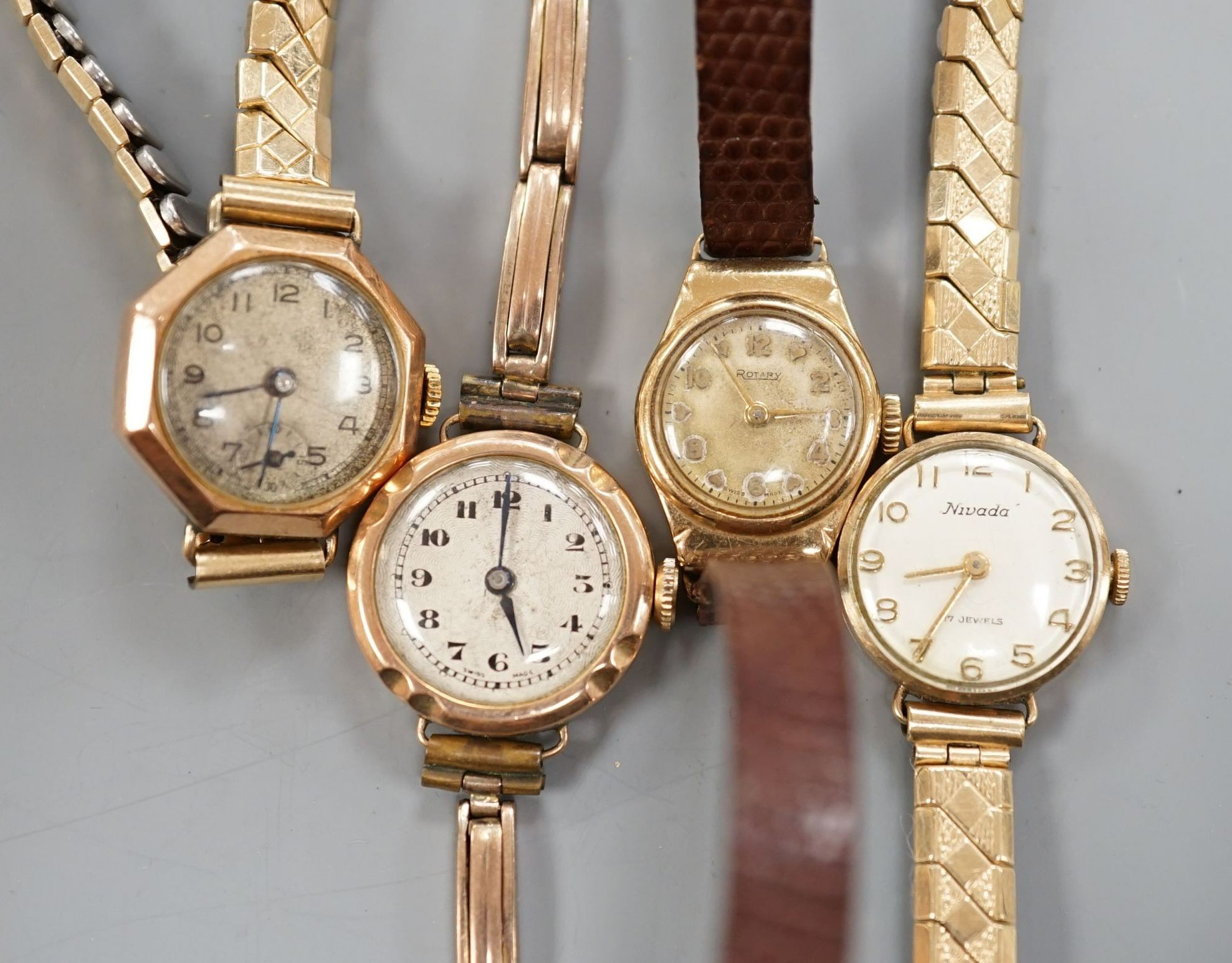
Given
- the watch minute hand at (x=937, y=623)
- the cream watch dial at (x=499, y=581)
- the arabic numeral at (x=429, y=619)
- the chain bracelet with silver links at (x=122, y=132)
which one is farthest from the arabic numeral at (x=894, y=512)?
the chain bracelet with silver links at (x=122, y=132)

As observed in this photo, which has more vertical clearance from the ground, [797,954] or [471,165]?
[471,165]

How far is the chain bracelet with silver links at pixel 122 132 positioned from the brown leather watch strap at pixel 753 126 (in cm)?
66

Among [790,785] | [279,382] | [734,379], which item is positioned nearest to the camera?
[790,785]

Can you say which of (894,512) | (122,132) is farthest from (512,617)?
(122,132)

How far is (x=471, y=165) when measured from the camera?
1.72 m

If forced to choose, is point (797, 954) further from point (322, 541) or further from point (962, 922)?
point (322, 541)

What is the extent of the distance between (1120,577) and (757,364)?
0.51 m

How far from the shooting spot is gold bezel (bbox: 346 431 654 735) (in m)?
1.55

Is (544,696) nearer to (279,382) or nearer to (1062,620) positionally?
(279,382)

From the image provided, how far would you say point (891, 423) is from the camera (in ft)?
5.27

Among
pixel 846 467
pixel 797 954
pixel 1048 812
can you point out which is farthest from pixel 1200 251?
pixel 797 954

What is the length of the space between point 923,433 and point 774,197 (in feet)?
1.16

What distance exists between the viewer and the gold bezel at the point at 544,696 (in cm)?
155

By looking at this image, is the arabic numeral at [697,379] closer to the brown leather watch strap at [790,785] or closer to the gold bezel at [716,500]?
the gold bezel at [716,500]
